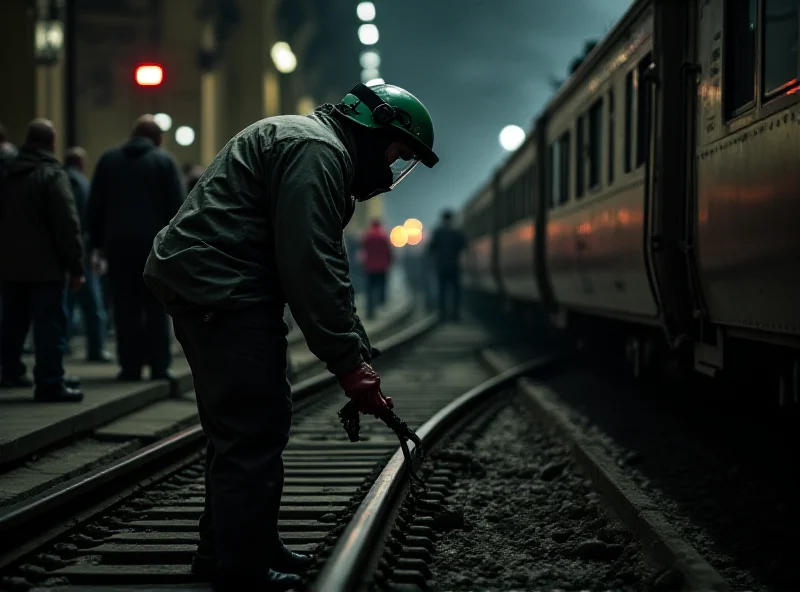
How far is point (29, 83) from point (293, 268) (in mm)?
16647

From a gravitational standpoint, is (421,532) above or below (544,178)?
below

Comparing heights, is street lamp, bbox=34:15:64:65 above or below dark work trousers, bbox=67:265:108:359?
above

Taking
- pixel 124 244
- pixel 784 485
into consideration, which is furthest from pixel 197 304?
pixel 124 244

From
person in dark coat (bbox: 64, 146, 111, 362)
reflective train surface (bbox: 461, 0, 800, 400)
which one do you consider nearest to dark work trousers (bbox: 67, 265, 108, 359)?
person in dark coat (bbox: 64, 146, 111, 362)

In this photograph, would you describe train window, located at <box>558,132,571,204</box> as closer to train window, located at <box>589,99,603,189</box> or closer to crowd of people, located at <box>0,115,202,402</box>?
train window, located at <box>589,99,603,189</box>

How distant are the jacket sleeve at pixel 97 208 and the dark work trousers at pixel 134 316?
0.28 meters

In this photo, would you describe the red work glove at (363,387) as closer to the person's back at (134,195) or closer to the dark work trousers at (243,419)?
the dark work trousers at (243,419)

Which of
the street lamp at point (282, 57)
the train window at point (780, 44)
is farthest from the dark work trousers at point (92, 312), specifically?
the street lamp at point (282, 57)

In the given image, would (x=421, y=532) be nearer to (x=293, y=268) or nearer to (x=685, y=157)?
(x=293, y=268)

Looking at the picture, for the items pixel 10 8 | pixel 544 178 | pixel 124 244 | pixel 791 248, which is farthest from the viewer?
pixel 10 8

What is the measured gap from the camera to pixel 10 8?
19.0 metres

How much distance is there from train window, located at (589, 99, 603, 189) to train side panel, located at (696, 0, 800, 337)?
3333mm

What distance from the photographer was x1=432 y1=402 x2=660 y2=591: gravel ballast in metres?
4.58

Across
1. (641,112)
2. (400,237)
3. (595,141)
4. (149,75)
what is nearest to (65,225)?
(641,112)
